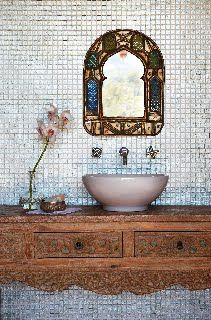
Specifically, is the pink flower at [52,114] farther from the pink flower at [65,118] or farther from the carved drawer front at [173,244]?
the carved drawer front at [173,244]

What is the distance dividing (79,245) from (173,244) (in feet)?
1.64

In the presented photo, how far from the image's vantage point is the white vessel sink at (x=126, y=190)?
9.70 feet

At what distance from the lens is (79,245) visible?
2902mm

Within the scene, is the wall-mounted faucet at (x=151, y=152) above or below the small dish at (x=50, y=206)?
above

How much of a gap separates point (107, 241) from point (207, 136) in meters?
1.04

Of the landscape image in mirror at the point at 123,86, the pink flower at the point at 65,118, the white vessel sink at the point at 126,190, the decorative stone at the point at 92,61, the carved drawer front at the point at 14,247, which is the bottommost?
the carved drawer front at the point at 14,247

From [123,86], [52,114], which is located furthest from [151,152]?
[52,114]

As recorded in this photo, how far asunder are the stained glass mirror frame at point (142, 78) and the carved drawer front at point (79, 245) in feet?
2.64

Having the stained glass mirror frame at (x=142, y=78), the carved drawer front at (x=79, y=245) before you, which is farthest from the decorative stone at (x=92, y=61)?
the carved drawer front at (x=79, y=245)

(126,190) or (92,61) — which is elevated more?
(92,61)

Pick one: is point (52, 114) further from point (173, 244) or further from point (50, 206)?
point (173, 244)

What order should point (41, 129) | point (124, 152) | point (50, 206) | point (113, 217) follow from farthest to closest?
1. point (124, 152)
2. point (41, 129)
3. point (50, 206)
4. point (113, 217)

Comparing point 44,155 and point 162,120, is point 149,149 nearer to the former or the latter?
point 162,120

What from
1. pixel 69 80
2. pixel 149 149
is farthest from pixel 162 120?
pixel 69 80
